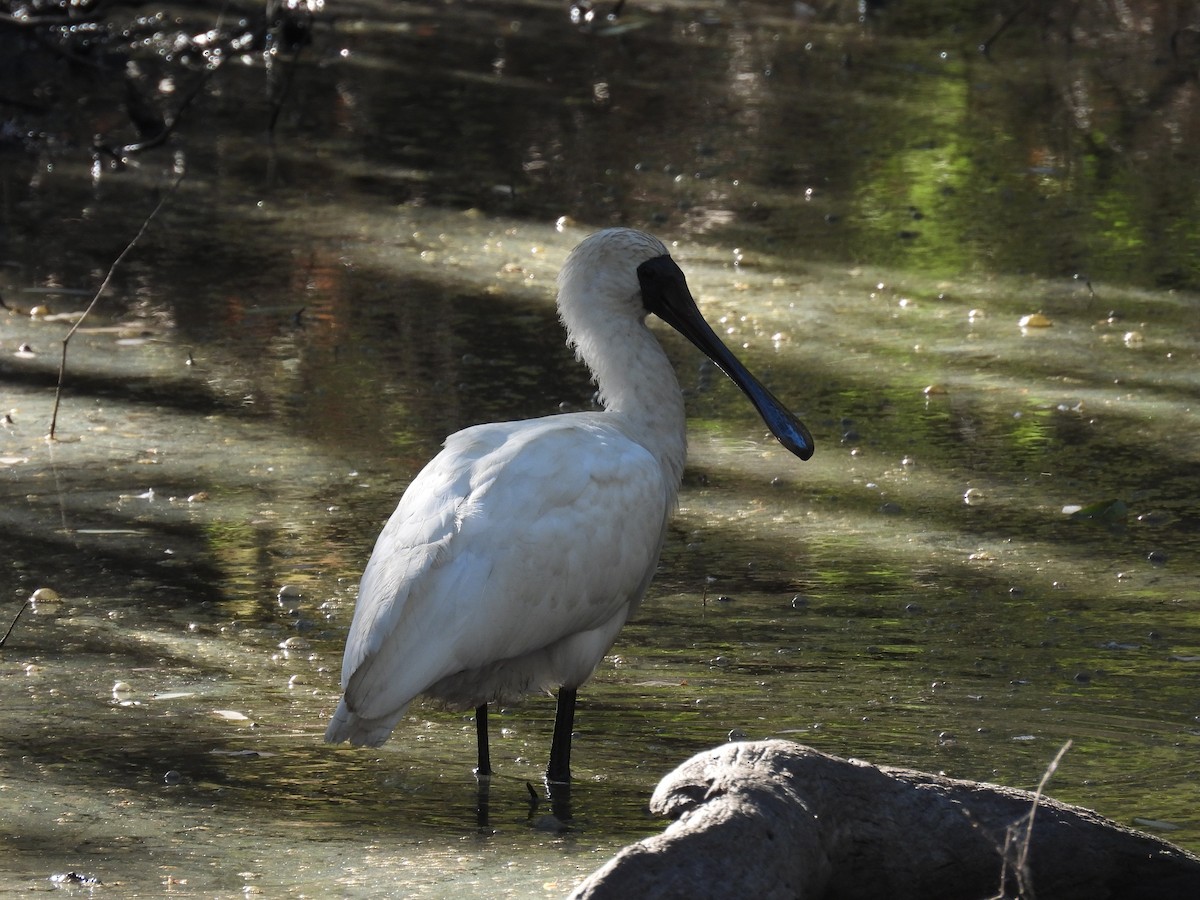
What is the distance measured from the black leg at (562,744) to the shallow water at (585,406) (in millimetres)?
128

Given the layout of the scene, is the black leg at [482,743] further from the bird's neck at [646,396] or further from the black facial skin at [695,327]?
the black facial skin at [695,327]

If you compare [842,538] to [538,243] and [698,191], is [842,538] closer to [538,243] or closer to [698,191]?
[538,243]

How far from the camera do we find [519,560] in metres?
4.73

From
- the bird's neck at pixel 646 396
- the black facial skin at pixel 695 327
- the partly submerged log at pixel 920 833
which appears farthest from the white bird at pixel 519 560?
the partly submerged log at pixel 920 833

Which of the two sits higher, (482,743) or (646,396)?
(646,396)

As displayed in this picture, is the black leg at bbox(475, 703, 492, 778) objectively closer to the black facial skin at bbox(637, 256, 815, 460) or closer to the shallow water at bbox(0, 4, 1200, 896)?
the shallow water at bbox(0, 4, 1200, 896)

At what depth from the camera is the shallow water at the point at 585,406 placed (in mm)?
4836

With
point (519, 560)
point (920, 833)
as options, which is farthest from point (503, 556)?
point (920, 833)

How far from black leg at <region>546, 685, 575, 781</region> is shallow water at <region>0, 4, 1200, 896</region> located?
0.13 meters

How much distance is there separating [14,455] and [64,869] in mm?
3777

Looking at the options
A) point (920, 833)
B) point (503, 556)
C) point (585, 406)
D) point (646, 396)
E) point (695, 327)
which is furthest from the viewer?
point (585, 406)

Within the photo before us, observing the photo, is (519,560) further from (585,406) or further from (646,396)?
(585,406)

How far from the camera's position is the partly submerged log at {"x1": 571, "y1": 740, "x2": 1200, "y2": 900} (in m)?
3.77

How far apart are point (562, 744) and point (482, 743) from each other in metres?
0.22
